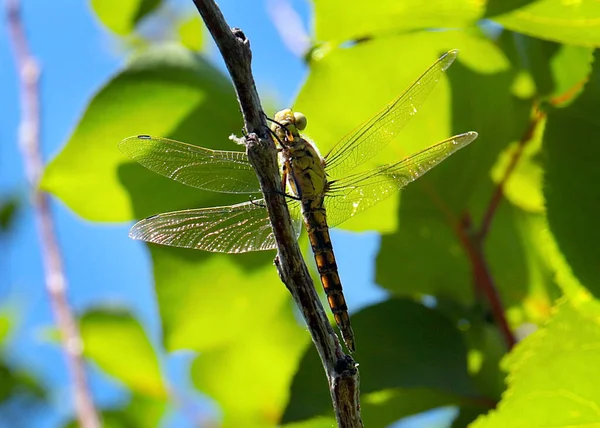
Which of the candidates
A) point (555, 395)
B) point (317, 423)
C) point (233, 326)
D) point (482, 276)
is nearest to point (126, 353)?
point (233, 326)

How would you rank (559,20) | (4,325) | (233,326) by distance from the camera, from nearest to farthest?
(559,20) < (233,326) < (4,325)

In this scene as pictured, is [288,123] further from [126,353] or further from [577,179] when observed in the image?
[126,353]

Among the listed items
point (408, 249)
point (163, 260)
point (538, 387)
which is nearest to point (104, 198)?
point (163, 260)

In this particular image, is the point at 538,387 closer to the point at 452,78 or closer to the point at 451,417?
the point at 451,417

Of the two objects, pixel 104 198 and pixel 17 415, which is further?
pixel 17 415

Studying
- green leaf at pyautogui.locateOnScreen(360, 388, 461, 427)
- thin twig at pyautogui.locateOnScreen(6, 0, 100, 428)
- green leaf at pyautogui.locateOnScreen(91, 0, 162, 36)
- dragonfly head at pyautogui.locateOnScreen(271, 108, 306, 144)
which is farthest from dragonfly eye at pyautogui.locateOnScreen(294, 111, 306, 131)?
thin twig at pyautogui.locateOnScreen(6, 0, 100, 428)

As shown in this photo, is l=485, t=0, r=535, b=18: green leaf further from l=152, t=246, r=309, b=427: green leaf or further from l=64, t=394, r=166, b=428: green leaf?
l=64, t=394, r=166, b=428: green leaf
